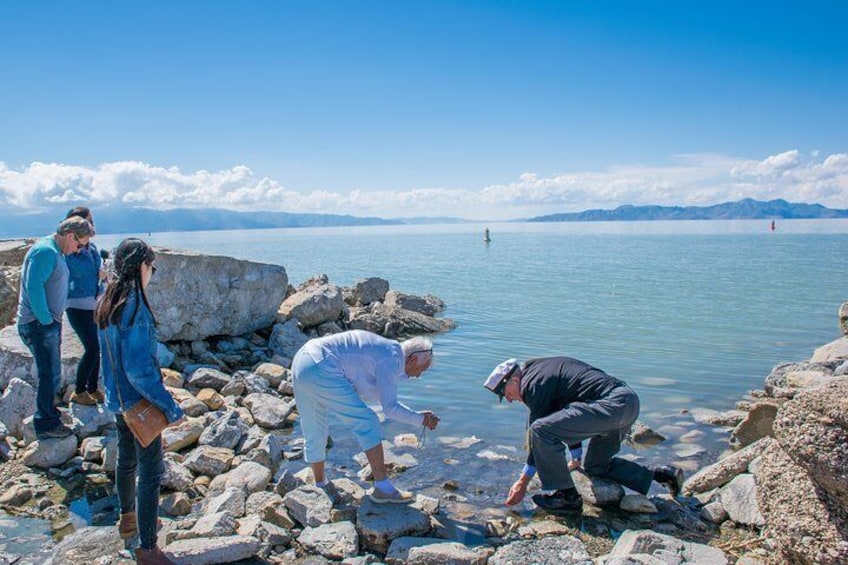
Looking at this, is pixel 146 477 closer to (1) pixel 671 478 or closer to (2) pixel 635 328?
(1) pixel 671 478

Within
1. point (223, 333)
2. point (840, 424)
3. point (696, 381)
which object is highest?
point (840, 424)

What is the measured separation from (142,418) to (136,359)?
1.39 ft

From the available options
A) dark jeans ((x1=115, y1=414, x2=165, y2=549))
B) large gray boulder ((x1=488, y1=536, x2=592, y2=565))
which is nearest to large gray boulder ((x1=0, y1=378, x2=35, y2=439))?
dark jeans ((x1=115, y1=414, x2=165, y2=549))

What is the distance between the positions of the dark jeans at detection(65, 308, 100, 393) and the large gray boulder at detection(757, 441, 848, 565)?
7241mm

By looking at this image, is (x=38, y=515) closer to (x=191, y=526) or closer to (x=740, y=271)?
(x=191, y=526)

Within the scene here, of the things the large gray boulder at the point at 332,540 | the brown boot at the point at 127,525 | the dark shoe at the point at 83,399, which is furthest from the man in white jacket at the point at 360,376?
the dark shoe at the point at 83,399

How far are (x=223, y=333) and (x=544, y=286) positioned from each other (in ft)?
67.8

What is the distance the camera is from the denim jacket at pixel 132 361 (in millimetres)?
4594

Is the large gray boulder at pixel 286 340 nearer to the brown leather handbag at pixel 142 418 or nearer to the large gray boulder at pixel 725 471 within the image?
the large gray boulder at pixel 725 471

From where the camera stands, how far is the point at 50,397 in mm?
7164

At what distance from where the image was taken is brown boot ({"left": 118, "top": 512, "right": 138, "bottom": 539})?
530cm

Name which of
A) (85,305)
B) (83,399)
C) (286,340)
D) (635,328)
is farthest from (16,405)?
(635,328)

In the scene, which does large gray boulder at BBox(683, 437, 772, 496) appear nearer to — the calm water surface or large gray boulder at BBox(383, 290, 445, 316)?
the calm water surface

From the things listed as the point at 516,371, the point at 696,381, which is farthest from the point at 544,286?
the point at 516,371
